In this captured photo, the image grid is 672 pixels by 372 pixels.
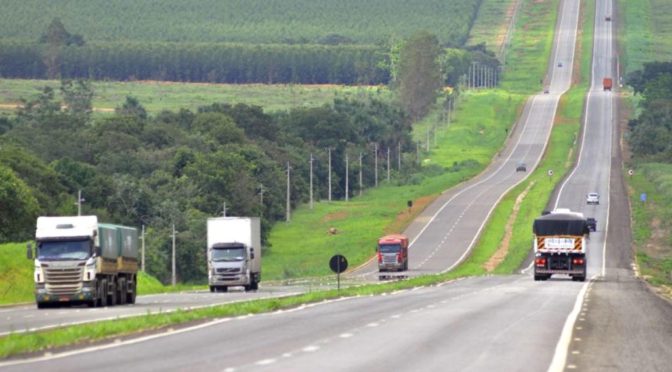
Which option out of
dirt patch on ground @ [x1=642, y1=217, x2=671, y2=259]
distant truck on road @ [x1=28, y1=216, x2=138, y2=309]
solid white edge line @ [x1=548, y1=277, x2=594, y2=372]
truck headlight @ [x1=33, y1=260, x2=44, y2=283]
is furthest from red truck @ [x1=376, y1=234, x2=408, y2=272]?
solid white edge line @ [x1=548, y1=277, x2=594, y2=372]

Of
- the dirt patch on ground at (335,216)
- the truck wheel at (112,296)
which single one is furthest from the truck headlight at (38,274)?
the dirt patch on ground at (335,216)

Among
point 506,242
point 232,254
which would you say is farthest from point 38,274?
point 506,242

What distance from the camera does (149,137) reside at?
171625mm

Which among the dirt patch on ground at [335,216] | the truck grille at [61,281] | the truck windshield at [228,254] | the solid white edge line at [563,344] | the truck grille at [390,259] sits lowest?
the solid white edge line at [563,344]

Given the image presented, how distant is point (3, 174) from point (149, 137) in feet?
228

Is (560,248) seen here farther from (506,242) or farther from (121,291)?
(506,242)

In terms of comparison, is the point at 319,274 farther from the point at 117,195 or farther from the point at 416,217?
the point at 416,217

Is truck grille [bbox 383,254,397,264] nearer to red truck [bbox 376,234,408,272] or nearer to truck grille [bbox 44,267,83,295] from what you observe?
red truck [bbox 376,234,408,272]

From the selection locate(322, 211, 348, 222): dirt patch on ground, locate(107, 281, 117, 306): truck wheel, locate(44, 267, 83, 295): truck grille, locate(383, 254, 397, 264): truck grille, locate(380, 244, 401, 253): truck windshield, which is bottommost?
locate(107, 281, 117, 306): truck wheel

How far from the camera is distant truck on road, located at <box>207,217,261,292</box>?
82.5 meters

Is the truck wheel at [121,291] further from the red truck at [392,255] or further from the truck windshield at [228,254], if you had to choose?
the red truck at [392,255]

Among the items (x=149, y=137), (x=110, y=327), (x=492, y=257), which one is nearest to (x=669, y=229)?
(x=492, y=257)

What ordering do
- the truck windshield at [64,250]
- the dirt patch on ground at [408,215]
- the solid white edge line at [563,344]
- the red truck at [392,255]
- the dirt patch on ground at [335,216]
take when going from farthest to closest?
the dirt patch on ground at [335,216]
the dirt patch on ground at [408,215]
the red truck at [392,255]
the truck windshield at [64,250]
the solid white edge line at [563,344]

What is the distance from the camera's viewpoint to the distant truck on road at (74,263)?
57719mm
